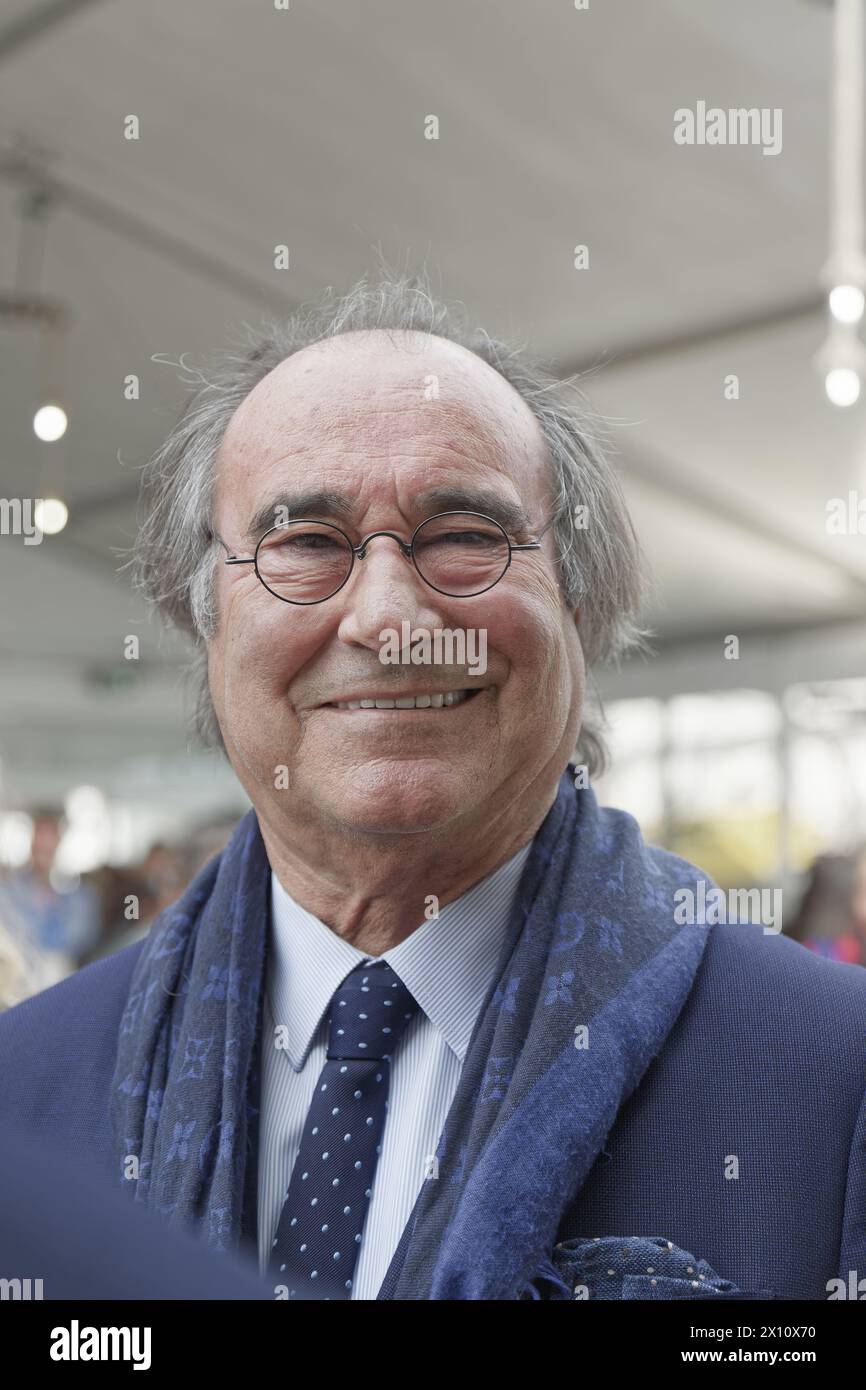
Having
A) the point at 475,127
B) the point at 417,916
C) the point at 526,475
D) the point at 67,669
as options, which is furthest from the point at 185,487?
the point at 67,669

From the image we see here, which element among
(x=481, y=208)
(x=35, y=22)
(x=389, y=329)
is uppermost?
(x=35, y=22)

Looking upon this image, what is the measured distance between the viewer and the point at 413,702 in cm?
82

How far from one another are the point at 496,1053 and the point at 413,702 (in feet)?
0.72

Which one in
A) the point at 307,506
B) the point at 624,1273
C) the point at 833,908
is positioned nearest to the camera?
the point at 624,1273

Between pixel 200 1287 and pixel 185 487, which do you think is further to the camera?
pixel 185 487

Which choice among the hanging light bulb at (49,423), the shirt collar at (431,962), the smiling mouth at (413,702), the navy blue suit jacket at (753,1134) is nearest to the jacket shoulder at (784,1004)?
the navy blue suit jacket at (753,1134)

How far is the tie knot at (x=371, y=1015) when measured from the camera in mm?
853

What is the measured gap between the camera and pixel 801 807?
17.2ft

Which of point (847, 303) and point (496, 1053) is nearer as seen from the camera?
point (496, 1053)

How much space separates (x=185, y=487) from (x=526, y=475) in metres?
0.27

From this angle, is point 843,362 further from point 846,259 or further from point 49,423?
point 49,423

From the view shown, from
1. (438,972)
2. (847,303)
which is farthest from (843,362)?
(438,972)

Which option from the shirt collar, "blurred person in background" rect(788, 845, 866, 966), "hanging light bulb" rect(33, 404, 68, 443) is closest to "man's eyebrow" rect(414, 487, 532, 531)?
the shirt collar
